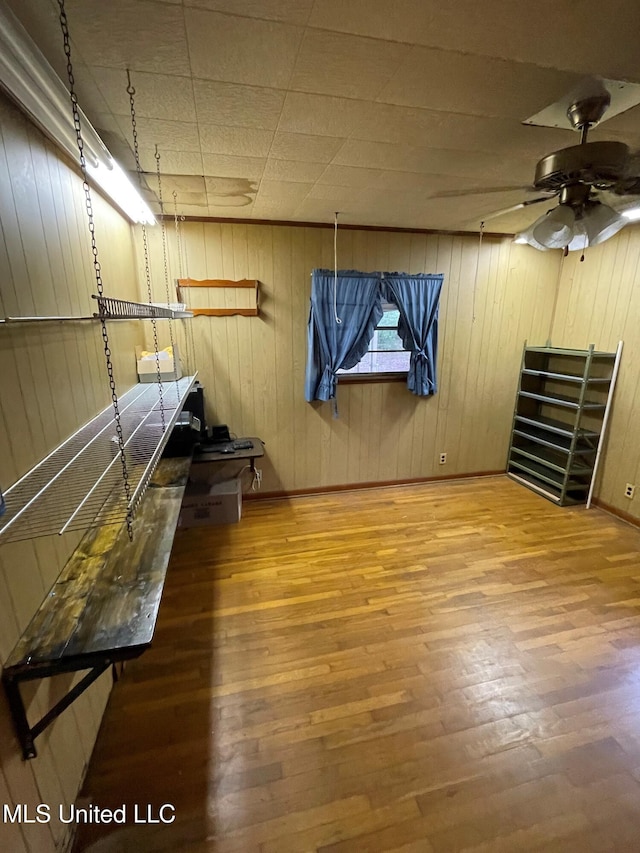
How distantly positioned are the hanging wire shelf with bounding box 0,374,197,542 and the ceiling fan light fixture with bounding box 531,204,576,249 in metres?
1.92

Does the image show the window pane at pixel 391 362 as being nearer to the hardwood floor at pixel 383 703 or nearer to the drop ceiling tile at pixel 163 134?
the hardwood floor at pixel 383 703

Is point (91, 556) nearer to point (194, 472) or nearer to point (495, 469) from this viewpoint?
point (194, 472)

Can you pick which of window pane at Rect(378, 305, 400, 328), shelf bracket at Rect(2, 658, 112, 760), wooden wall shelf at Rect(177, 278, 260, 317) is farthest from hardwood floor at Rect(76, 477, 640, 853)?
window pane at Rect(378, 305, 400, 328)

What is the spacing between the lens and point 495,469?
14.1ft

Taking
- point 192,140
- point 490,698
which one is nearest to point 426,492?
point 490,698

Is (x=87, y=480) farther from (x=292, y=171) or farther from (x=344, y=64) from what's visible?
(x=292, y=171)

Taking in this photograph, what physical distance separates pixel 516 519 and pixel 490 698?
192 centimetres

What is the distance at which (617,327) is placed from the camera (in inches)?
132

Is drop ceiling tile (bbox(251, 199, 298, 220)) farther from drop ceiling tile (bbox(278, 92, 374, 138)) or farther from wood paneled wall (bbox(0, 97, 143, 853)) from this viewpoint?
wood paneled wall (bbox(0, 97, 143, 853))

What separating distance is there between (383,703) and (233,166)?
276 cm

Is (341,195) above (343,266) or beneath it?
above

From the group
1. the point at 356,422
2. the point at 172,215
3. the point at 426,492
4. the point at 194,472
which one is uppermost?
the point at 172,215

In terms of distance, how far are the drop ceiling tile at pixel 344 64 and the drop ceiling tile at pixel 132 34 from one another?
368mm

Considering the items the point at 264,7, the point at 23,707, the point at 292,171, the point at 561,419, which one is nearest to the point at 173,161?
the point at 292,171
